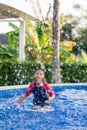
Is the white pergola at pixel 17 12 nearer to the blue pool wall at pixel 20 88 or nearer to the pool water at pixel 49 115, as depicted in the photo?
the blue pool wall at pixel 20 88

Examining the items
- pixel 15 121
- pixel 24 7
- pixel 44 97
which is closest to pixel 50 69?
pixel 24 7

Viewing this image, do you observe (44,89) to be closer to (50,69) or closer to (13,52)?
(50,69)

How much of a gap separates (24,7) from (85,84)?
4.24 metres

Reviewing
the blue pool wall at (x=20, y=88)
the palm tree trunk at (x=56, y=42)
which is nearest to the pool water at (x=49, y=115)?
the blue pool wall at (x=20, y=88)

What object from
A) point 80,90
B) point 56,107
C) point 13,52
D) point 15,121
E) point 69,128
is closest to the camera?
point 69,128

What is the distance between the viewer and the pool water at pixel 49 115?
269 inches

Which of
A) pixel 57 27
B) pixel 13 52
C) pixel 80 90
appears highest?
pixel 57 27

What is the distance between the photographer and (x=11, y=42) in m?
18.7

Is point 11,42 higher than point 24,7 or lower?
lower

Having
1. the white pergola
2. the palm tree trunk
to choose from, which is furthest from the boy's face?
the white pergola

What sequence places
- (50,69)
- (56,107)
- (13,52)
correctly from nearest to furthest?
(56,107), (50,69), (13,52)

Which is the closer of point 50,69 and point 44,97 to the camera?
point 44,97

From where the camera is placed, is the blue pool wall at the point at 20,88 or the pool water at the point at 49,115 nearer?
the pool water at the point at 49,115

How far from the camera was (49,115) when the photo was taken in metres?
8.04
